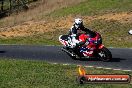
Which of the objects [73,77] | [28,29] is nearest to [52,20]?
[28,29]

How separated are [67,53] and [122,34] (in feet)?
32.8

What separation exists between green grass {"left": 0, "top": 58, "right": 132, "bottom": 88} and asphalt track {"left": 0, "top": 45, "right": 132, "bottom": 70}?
1.74m

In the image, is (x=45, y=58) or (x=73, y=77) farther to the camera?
(x=45, y=58)

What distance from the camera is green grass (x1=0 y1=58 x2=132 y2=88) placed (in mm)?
16094

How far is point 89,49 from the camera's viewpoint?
74.0 feet

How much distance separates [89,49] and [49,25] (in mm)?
16417

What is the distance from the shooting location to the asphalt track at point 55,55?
21.3 meters

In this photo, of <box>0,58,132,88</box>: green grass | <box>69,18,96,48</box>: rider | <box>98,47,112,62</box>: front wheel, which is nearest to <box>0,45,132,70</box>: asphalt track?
<box>98,47,112,62</box>: front wheel

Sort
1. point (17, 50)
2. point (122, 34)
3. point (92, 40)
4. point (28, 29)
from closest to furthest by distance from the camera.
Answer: point (92, 40), point (17, 50), point (122, 34), point (28, 29)

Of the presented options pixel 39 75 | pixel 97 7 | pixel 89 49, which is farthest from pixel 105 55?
pixel 97 7

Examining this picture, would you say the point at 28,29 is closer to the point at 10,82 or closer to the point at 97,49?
the point at 97,49

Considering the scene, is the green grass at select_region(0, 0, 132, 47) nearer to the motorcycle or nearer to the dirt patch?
the dirt patch

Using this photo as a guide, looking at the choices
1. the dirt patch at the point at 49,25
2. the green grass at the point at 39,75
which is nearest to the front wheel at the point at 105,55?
the green grass at the point at 39,75

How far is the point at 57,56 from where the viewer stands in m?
23.5
